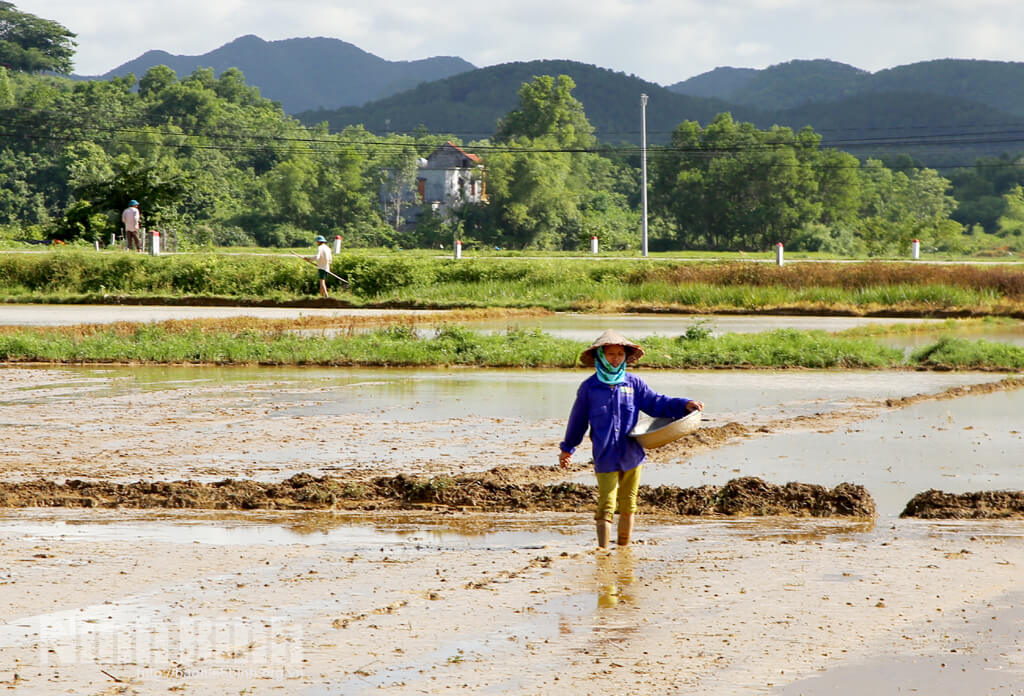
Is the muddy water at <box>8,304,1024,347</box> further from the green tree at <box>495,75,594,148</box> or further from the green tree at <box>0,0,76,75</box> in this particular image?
the green tree at <box>0,0,76,75</box>

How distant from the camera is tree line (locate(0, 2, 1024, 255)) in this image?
3036 inches

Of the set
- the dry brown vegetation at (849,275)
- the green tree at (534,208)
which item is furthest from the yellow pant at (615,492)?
the green tree at (534,208)

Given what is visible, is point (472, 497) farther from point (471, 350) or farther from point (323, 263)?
point (323, 263)

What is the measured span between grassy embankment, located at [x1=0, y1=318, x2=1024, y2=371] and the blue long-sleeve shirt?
1156cm

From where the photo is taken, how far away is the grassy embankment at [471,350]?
20.1 meters

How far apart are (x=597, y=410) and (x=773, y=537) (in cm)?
161

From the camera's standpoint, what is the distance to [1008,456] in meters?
11.8

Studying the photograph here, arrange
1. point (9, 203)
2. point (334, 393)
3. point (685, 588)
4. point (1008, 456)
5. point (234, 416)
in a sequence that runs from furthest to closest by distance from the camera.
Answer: point (9, 203)
point (334, 393)
point (234, 416)
point (1008, 456)
point (685, 588)

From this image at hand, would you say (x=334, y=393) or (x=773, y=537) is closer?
(x=773, y=537)

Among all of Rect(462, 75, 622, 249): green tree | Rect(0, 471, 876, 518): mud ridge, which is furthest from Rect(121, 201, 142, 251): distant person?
Rect(0, 471, 876, 518): mud ridge

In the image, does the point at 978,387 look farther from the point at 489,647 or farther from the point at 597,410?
the point at 489,647

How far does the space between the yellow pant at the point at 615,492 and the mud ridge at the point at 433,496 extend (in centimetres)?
127

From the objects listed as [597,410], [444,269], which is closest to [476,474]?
[597,410]

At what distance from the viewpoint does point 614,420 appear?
820 cm
